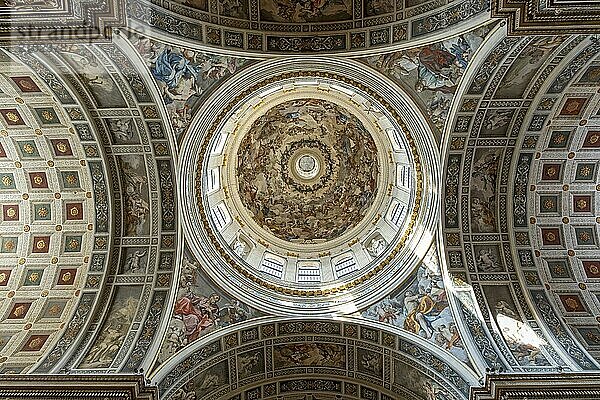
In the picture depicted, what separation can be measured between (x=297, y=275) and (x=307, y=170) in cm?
599

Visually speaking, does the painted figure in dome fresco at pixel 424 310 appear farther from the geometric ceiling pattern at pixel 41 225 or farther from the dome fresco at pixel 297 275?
the geometric ceiling pattern at pixel 41 225

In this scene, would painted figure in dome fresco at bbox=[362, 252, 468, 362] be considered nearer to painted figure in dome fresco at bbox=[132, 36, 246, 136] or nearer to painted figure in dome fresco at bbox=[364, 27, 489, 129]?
painted figure in dome fresco at bbox=[364, 27, 489, 129]

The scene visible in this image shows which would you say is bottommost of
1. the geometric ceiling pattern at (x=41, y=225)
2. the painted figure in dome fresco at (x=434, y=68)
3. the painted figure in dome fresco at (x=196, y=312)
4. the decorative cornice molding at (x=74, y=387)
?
the decorative cornice molding at (x=74, y=387)

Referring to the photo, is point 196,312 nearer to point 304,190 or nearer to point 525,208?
point 304,190

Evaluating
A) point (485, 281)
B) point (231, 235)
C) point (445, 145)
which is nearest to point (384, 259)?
point (485, 281)

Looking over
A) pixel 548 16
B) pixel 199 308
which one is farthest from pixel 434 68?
pixel 199 308

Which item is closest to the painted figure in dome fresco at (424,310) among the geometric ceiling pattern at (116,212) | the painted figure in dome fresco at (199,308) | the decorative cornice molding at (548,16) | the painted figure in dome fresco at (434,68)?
the painted figure in dome fresco at (199,308)

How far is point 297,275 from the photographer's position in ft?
65.6

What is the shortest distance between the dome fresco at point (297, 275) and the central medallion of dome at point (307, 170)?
2.79 metres

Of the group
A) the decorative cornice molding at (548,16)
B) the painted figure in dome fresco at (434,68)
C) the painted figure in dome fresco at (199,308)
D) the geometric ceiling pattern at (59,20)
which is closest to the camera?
the geometric ceiling pattern at (59,20)

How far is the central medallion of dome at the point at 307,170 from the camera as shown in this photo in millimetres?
22328

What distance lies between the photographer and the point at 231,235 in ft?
68.0

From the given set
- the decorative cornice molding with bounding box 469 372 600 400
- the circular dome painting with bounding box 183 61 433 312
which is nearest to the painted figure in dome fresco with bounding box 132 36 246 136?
the circular dome painting with bounding box 183 61 433 312

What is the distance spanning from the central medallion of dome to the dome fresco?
9.16 feet
